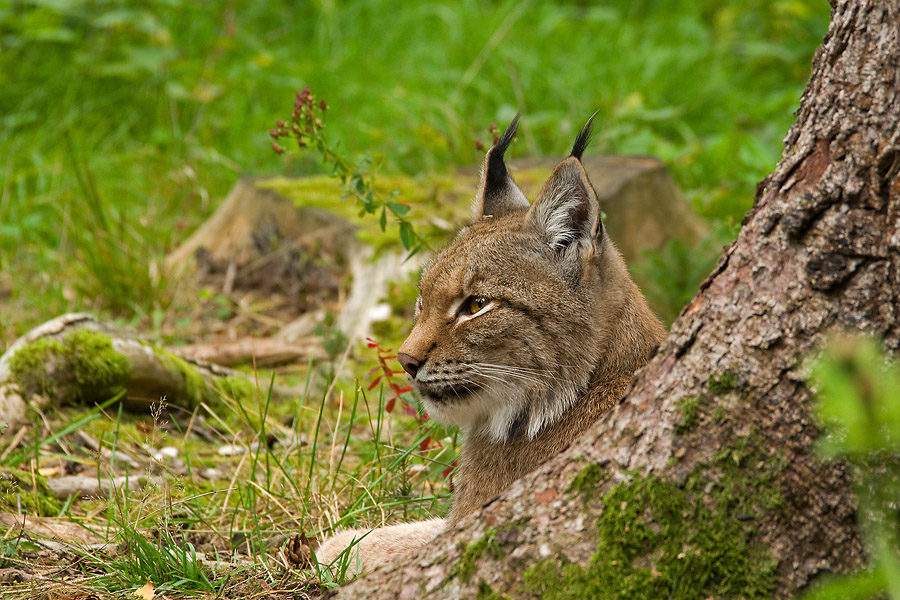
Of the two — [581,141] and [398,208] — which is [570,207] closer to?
[581,141]

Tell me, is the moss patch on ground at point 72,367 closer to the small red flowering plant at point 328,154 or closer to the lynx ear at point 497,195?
the small red flowering plant at point 328,154

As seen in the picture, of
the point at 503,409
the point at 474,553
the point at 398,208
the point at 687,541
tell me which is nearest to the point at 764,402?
the point at 687,541

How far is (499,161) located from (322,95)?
20.2ft

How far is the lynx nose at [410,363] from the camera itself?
3.22 metres

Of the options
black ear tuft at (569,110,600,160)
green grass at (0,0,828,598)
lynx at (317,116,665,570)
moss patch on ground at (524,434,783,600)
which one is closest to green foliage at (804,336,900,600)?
moss patch on ground at (524,434,783,600)

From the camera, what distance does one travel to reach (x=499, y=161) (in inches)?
143

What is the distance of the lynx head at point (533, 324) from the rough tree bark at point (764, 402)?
85 cm

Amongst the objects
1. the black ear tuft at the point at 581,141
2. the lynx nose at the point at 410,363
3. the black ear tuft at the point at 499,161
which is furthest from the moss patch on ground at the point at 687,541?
the black ear tuft at the point at 499,161

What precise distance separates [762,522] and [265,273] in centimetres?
573

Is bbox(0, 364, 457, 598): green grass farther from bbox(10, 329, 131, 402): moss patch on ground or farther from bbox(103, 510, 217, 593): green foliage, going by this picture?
bbox(10, 329, 131, 402): moss patch on ground

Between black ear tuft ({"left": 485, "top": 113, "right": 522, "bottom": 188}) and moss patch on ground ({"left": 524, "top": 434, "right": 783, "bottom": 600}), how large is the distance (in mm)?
1720

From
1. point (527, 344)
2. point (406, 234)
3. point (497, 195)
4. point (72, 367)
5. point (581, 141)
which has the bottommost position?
point (72, 367)

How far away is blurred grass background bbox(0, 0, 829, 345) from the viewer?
7.68 m

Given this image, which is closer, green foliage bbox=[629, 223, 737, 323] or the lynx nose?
the lynx nose
